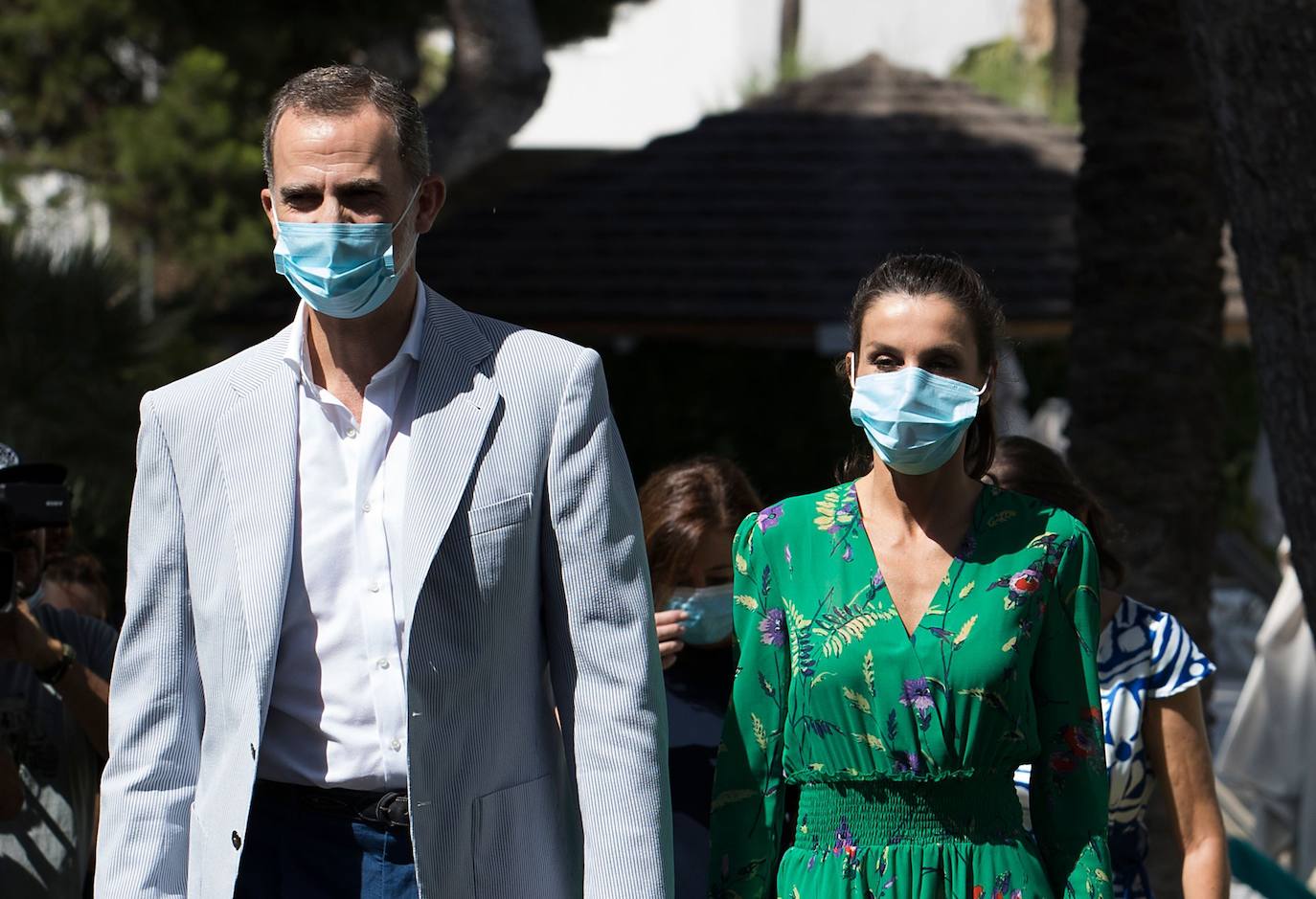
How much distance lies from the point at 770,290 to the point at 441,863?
32.3ft

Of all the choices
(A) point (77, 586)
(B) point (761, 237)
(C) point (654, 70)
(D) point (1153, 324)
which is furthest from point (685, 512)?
(C) point (654, 70)

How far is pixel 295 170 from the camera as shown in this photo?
2.86 metres

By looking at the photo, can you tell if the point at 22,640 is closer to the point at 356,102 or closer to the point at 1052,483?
the point at 356,102

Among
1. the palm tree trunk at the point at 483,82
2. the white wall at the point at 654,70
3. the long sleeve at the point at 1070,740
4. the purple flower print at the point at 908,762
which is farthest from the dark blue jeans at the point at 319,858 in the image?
the white wall at the point at 654,70

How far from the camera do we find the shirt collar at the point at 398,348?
115 inches

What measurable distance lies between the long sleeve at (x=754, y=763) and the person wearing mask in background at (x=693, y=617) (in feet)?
2.49

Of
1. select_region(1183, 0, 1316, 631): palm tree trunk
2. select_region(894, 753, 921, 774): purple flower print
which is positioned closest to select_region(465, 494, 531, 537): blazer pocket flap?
select_region(894, 753, 921, 774): purple flower print

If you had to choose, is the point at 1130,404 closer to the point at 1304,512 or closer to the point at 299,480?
the point at 1304,512

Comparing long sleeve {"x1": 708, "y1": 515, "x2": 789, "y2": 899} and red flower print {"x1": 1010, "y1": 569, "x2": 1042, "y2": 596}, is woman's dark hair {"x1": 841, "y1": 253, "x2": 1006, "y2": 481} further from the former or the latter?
long sleeve {"x1": 708, "y1": 515, "x2": 789, "y2": 899}

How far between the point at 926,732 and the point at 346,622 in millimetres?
929

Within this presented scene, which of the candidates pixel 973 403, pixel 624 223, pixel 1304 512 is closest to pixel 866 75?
pixel 624 223

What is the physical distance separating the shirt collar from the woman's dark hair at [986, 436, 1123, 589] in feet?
4.56

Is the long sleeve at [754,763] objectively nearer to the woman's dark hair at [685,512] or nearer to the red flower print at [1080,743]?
the red flower print at [1080,743]

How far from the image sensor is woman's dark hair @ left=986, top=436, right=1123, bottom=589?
153 inches
